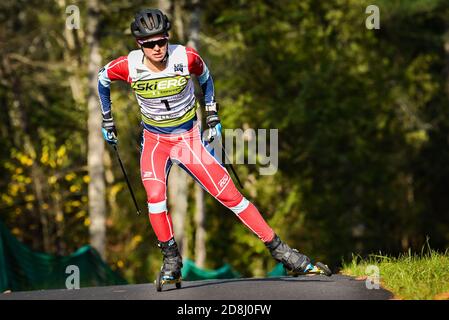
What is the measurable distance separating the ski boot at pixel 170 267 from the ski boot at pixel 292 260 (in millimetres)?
866

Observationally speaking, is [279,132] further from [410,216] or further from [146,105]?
[146,105]

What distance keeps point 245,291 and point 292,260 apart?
0.87 m

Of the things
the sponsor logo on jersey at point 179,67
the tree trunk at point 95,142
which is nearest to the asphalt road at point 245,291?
the sponsor logo on jersey at point 179,67

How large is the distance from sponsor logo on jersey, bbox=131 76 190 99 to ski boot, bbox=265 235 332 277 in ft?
5.50

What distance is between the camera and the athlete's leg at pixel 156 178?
29.9 ft

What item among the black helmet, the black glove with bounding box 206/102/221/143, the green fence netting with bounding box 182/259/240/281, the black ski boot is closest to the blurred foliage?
the green fence netting with bounding box 182/259/240/281

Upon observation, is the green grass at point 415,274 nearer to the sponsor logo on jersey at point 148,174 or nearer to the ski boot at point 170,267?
the ski boot at point 170,267

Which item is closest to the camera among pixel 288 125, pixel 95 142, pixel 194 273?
pixel 194 273

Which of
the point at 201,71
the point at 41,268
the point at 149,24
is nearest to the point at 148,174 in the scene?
the point at 201,71

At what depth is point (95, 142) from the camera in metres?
21.2

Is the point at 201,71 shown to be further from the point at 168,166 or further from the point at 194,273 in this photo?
the point at 194,273

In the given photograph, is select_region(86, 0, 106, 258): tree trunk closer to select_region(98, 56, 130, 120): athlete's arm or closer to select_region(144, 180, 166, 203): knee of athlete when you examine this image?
select_region(98, 56, 130, 120): athlete's arm
